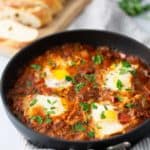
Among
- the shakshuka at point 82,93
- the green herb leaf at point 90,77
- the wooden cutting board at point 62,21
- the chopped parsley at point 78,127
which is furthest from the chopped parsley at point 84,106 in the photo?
the wooden cutting board at point 62,21

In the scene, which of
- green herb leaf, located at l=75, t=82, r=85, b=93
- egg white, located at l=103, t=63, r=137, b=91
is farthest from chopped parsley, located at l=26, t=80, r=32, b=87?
egg white, located at l=103, t=63, r=137, b=91

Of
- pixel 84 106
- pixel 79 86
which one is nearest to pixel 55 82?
pixel 79 86

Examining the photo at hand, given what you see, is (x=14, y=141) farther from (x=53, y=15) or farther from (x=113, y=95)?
(x=53, y=15)

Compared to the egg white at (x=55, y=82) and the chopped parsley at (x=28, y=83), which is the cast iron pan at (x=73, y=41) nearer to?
the chopped parsley at (x=28, y=83)

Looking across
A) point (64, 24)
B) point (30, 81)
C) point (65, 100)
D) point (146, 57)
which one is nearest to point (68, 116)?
point (65, 100)

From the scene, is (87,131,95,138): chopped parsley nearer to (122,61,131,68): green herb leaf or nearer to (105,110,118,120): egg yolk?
(105,110,118,120): egg yolk

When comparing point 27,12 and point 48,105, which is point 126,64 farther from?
point 27,12

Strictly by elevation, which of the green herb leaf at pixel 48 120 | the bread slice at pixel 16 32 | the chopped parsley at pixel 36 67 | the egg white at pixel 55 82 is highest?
the green herb leaf at pixel 48 120
